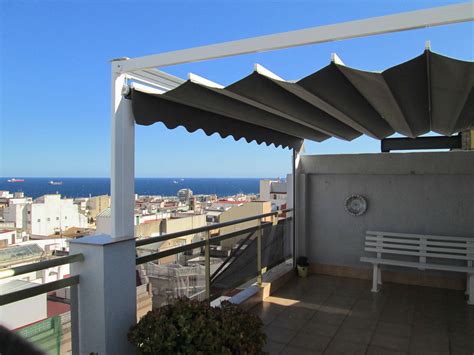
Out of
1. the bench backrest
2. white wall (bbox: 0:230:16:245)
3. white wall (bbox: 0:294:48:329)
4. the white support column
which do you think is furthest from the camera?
white wall (bbox: 0:230:16:245)

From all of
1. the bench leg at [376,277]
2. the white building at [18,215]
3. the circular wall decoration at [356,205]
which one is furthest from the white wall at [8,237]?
the bench leg at [376,277]

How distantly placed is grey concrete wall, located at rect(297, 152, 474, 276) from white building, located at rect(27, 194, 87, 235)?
3510 cm

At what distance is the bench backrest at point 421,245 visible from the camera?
5.24m

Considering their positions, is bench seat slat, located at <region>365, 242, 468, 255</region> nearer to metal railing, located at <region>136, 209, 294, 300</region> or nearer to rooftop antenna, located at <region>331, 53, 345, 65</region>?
metal railing, located at <region>136, 209, 294, 300</region>

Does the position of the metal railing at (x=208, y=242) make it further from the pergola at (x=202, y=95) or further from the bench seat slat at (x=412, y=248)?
the bench seat slat at (x=412, y=248)

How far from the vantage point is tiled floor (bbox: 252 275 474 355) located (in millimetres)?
3596

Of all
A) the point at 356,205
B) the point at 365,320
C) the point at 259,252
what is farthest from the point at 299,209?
the point at 365,320

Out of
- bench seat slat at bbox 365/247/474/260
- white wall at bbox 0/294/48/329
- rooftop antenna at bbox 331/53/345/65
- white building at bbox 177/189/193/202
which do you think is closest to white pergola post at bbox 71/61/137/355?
white wall at bbox 0/294/48/329

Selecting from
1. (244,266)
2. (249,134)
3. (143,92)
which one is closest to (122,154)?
(143,92)

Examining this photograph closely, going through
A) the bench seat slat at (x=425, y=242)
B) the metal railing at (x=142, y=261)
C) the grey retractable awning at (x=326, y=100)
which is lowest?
the bench seat slat at (x=425, y=242)

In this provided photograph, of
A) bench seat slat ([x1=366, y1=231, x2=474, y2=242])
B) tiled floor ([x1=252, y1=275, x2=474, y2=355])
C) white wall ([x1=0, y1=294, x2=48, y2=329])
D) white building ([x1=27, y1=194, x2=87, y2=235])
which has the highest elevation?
white wall ([x1=0, y1=294, x2=48, y2=329])

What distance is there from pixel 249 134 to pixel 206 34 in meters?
3.29

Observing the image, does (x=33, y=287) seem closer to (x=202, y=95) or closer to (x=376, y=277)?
(x=202, y=95)

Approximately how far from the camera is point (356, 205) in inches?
244
